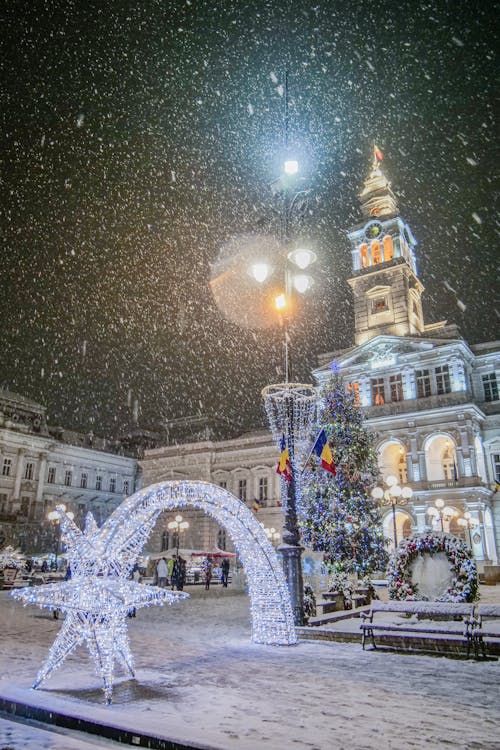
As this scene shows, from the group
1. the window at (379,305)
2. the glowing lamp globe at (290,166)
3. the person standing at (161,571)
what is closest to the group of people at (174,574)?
the person standing at (161,571)

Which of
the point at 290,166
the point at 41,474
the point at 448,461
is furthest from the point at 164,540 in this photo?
the point at 290,166

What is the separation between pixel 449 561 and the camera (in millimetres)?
13297

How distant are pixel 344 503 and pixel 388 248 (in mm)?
29756

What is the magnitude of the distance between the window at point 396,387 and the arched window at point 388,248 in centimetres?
1110

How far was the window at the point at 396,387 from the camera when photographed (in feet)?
127

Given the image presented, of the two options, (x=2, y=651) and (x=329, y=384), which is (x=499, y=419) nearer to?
(x=329, y=384)

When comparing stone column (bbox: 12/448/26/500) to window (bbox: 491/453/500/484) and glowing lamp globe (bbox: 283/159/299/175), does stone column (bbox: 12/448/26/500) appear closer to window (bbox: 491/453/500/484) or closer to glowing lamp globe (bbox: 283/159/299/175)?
window (bbox: 491/453/500/484)

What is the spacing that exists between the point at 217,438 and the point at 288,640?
49045 mm

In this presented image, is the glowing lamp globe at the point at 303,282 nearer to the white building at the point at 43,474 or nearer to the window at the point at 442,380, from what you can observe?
the window at the point at 442,380

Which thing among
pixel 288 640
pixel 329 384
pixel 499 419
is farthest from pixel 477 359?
pixel 288 640

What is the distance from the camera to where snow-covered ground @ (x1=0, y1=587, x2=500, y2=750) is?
5207 millimetres

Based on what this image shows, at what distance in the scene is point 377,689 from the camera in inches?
278

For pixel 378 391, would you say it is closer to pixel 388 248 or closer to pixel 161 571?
pixel 388 248

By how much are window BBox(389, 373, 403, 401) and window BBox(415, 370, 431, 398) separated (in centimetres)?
133
